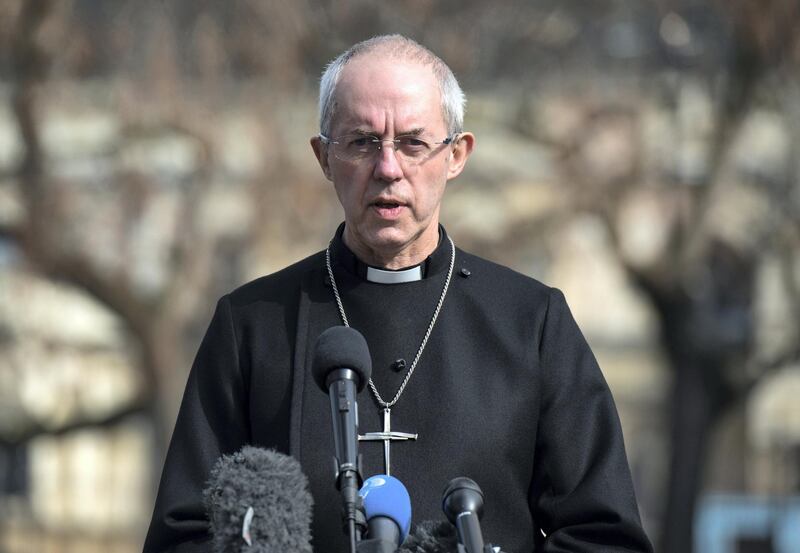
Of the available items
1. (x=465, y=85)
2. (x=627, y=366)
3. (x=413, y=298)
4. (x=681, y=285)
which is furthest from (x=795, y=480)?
(x=413, y=298)

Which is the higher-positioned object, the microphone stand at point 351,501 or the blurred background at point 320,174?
the blurred background at point 320,174

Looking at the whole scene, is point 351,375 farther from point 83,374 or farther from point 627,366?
point 627,366

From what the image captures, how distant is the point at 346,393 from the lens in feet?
11.5

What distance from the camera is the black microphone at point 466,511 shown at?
3.40m

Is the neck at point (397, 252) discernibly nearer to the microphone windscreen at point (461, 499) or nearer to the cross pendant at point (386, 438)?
the cross pendant at point (386, 438)

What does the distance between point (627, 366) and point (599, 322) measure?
98 centimetres

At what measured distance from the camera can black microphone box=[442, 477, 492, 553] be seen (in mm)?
3396

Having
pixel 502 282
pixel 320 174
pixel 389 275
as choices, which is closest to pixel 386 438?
pixel 389 275

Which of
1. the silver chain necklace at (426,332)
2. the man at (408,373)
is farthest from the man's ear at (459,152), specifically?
the silver chain necklace at (426,332)

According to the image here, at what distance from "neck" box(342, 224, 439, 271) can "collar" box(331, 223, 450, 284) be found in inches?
0.4

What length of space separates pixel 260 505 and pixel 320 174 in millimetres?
11985

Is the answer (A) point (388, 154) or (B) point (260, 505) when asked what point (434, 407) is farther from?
(B) point (260, 505)

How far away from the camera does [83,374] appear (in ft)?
60.3

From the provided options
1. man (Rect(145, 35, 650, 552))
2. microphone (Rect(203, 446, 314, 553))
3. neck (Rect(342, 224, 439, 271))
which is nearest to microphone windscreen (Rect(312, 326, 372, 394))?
microphone (Rect(203, 446, 314, 553))
